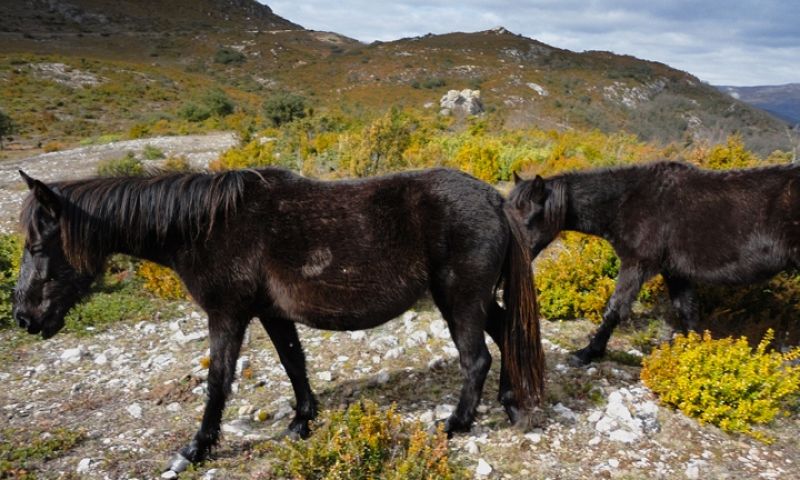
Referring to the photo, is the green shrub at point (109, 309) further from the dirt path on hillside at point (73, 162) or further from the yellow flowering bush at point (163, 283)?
the dirt path on hillside at point (73, 162)

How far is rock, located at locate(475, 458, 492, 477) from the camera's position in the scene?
3.12 meters

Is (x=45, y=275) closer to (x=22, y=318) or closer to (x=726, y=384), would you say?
(x=22, y=318)

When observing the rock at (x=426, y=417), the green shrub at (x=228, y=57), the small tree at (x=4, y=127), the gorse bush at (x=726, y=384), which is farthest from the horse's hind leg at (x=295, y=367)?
the green shrub at (x=228, y=57)

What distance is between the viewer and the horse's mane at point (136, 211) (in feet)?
10.1

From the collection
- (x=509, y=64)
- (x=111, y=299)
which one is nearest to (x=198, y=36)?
(x=509, y=64)

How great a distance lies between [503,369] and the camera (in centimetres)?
372

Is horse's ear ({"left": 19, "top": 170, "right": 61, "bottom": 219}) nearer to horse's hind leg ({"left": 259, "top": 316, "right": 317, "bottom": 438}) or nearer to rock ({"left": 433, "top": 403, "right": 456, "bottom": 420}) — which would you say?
horse's hind leg ({"left": 259, "top": 316, "right": 317, "bottom": 438})

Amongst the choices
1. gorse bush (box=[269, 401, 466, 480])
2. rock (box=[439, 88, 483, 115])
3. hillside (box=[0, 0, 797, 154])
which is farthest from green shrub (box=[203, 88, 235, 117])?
gorse bush (box=[269, 401, 466, 480])

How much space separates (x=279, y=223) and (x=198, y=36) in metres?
70.4

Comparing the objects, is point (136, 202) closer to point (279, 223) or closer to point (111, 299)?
point (279, 223)

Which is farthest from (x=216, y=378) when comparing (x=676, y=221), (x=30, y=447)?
(x=676, y=221)

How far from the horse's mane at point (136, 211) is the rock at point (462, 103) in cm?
2987

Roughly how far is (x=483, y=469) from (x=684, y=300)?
2.87 metres

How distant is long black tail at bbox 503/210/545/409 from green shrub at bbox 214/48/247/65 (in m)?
58.3
